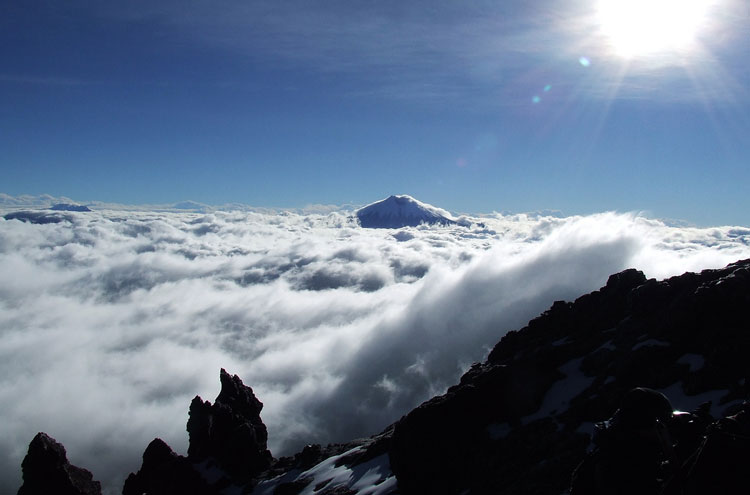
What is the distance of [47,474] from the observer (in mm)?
76750

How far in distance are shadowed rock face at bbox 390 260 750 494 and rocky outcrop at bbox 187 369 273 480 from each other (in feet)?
155

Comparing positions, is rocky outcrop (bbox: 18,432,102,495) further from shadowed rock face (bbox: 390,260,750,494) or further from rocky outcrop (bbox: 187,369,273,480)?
shadowed rock face (bbox: 390,260,750,494)

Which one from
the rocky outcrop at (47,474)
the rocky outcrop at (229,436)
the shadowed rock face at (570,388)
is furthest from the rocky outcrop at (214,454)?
the shadowed rock face at (570,388)

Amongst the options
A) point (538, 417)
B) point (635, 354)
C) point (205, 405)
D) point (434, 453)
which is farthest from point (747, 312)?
point (205, 405)

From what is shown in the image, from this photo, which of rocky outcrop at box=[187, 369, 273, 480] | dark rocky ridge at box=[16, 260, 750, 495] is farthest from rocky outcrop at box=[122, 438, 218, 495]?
dark rocky ridge at box=[16, 260, 750, 495]

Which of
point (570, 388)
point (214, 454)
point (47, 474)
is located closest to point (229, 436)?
point (214, 454)

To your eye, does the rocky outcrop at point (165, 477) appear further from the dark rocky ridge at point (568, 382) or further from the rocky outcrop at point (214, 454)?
the dark rocky ridge at point (568, 382)

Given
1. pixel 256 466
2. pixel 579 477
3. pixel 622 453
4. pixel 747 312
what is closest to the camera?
pixel 622 453

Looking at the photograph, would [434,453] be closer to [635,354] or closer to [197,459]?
[635,354]

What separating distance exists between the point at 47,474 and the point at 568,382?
90.2m

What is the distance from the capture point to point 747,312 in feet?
163

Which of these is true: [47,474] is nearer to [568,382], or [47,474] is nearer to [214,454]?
[214,454]

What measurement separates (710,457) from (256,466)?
9721cm

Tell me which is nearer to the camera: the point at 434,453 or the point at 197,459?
the point at 434,453
